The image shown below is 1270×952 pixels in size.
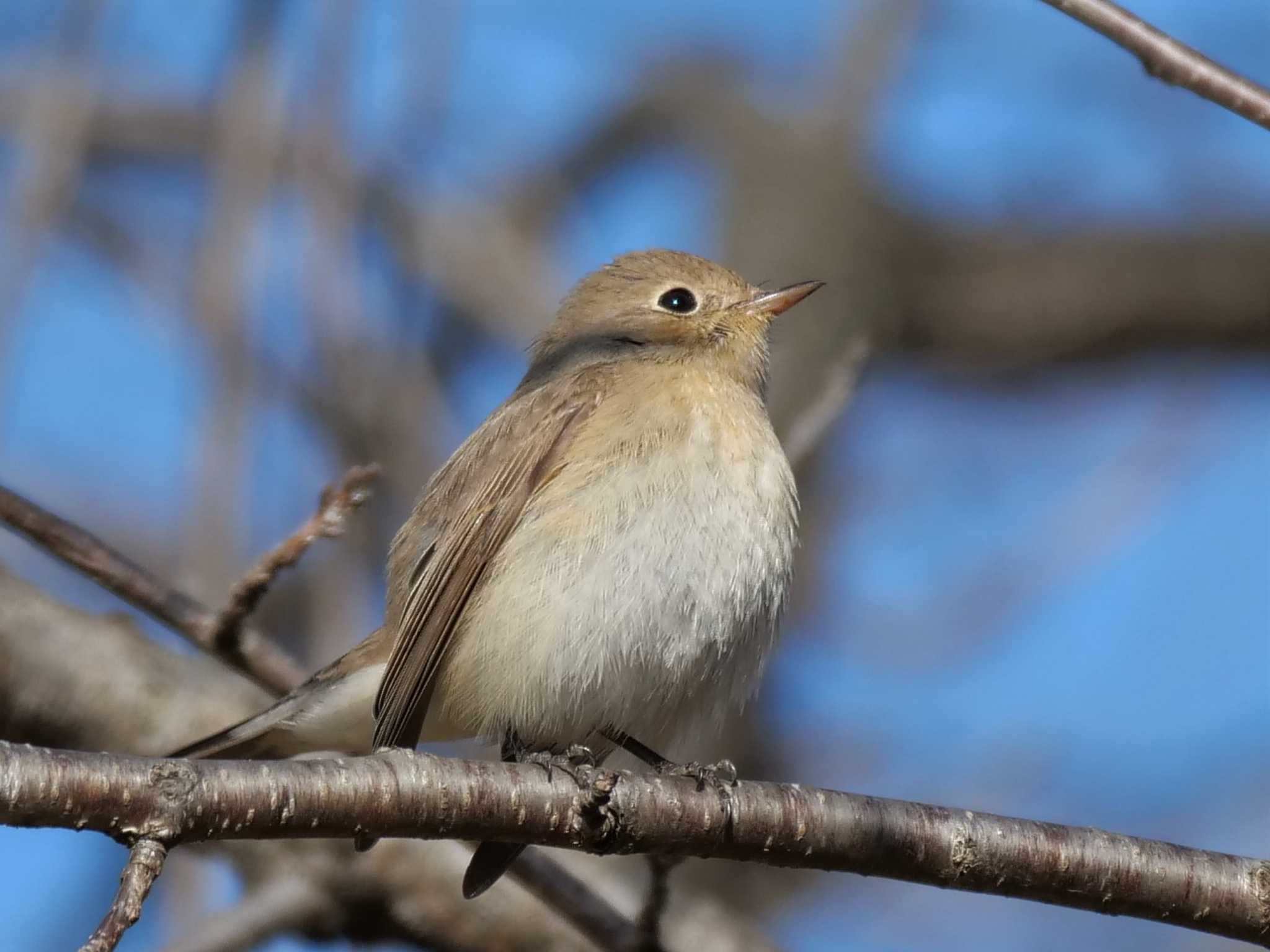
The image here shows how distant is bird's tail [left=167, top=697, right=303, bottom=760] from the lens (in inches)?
166

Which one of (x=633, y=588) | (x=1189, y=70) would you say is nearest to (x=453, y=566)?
(x=633, y=588)

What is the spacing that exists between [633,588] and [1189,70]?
1824 millimetres

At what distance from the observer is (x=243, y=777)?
2965mm

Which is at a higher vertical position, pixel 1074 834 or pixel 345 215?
pixel 345 215

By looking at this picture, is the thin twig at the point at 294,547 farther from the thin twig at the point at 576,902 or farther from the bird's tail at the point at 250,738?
the thin twig at the point at 576,902

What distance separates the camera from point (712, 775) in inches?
144

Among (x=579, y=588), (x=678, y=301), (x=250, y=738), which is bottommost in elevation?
(x=250, y=738)

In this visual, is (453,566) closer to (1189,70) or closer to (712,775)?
(712,775)

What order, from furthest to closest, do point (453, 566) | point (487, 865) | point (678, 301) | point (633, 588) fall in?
point (678, 301), point (453, 566), point (633, 588), point (487, 865)

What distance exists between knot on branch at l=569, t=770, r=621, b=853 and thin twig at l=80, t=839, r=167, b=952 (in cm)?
91

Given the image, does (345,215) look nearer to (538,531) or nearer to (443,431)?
(538,531)

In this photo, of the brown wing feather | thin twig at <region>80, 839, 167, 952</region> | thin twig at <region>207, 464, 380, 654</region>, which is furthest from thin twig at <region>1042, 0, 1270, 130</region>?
thin twig at <region>80, 839, 167, 952</region>

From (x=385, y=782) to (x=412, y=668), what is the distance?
1201 millimetres

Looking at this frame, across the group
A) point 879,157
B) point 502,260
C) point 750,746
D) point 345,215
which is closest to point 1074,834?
point 345,215
